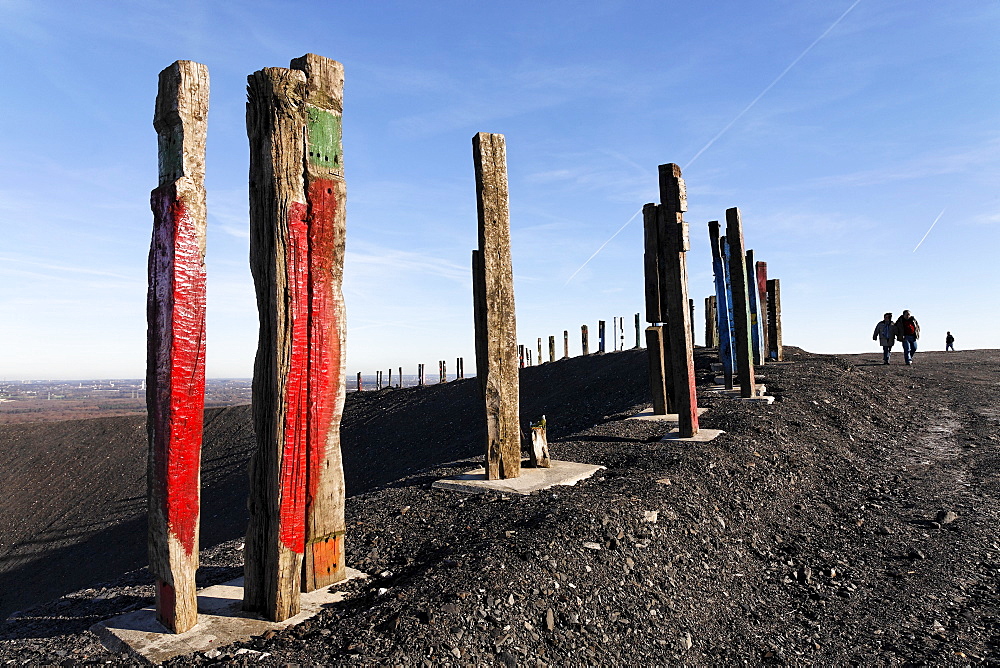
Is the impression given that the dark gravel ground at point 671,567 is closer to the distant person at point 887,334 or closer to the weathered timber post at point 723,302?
the weathered timber post at point 723,302

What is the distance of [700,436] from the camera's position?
7.96m

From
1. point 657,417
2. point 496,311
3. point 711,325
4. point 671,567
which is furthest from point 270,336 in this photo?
point 711,325

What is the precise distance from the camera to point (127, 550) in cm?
1480

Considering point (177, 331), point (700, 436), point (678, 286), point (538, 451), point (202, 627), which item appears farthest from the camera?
point (700, 436)

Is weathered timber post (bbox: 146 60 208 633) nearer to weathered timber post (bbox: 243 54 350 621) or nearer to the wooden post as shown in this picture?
weathered timber post (bbox: 243 54 350 621)

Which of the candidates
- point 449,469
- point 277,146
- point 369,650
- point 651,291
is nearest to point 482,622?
point 369,650

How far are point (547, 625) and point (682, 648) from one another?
0.86m

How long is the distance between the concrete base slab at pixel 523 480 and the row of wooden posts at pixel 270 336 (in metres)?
2.08

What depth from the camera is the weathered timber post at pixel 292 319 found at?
3.69m

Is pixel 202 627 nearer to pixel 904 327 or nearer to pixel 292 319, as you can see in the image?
pixel 292 319

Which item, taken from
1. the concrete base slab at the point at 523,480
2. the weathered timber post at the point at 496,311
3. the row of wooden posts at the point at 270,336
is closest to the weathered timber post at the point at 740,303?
the concrete base slab at the point at 523,480

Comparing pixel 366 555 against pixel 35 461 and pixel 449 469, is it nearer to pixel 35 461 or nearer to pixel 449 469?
pixel 449 469

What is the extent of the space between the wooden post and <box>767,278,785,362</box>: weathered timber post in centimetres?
753

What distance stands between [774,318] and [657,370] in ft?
28.6
